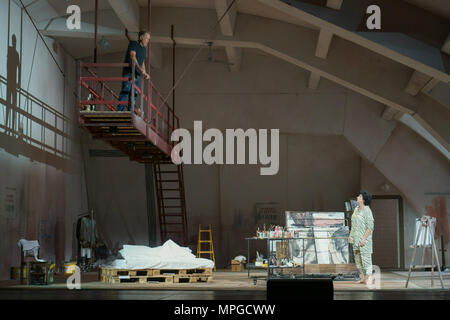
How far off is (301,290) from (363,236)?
734 cm

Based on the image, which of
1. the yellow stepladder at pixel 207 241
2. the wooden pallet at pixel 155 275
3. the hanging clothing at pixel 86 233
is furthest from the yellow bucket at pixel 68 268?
the yellow stepladder at pixel 207 241

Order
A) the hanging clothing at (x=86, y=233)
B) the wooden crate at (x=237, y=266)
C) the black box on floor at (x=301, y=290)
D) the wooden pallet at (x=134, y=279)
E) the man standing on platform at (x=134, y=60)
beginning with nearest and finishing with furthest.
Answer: the black box on floor at (x=301, y=290)
the man standing on platform at (x=134, y=60)
the wooden pallet at (x=134, y=279)
the hanging clothing at (x=86, y=233)
the wooden crate at (x=237, y=266)

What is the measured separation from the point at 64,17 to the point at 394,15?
322 inches

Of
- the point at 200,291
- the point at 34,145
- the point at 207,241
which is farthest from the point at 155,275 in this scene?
the point at 207,241

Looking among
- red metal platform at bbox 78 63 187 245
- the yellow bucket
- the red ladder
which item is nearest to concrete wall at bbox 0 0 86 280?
the yellow bucket

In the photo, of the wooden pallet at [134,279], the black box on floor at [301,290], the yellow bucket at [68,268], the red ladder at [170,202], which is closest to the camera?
the black box on floor at [301,290]

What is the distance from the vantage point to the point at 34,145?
15.6m

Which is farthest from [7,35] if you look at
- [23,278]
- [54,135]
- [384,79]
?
[384,79]

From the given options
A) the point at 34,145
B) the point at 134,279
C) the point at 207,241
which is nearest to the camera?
the point at 134,279

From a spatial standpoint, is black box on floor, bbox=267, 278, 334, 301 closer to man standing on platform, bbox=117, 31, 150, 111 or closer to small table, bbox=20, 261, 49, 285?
man standing on platform, bbox=117, 31, 150, 111

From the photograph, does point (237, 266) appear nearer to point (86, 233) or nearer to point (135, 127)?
point (86, 233)

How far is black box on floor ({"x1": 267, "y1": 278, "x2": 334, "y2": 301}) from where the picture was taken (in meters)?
5.39

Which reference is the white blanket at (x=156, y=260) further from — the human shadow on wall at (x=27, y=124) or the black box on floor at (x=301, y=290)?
the black box on floor at (x=301, y=290)

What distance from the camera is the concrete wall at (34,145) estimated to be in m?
14.0
